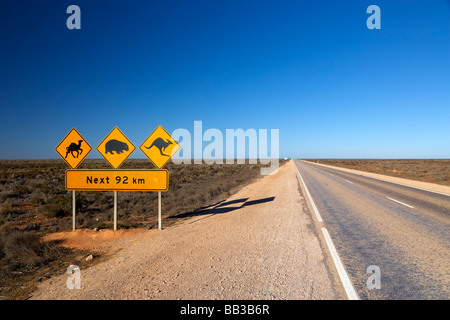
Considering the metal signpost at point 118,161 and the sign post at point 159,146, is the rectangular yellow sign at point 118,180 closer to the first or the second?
the metal signpost at point 118,161

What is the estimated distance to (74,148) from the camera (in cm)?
745

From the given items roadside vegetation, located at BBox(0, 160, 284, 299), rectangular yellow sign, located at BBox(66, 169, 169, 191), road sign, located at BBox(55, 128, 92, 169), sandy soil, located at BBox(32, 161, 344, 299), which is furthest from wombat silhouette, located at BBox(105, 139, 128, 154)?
sandy soil, located at BBox(32, 161, 344, 299)

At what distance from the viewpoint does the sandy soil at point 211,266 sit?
10.5 ft

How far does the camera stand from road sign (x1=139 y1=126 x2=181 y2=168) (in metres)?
7.00

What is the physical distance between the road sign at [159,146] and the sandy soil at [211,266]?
7.08ft

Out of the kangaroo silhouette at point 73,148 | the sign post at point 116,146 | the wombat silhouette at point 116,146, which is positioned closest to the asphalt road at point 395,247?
the sign post at point 116,146

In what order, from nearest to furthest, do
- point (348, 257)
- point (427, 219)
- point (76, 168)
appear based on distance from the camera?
point (348, 257) → point (427, 219) → point (76, 168)

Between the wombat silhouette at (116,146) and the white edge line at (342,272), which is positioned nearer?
the white edge line at (342,272)

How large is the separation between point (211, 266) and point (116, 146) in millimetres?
5075

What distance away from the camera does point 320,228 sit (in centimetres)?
613

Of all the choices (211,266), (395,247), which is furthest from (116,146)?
(395,247)
